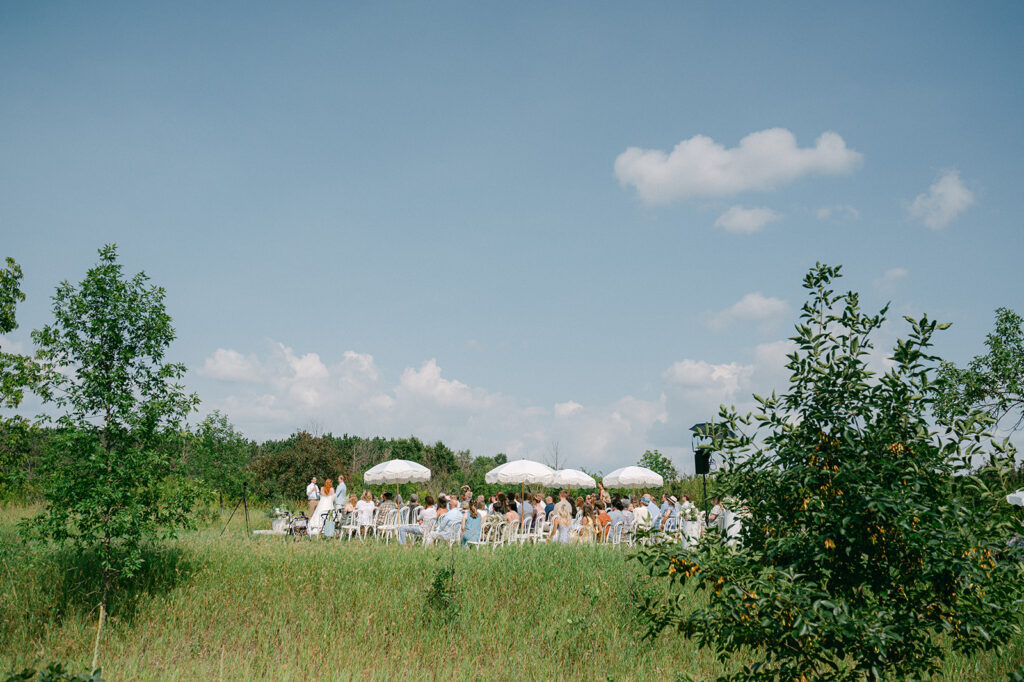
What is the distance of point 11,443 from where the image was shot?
13859 mm

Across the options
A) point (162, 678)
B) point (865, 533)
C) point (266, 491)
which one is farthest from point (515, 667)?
point (266, 491)

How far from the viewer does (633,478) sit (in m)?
20.9

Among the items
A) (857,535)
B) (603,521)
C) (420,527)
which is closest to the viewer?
(857,535)

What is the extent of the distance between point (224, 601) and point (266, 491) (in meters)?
24.0

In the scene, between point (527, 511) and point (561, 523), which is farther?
point (527, 511)

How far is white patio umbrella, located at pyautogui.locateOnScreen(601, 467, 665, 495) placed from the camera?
819 inches

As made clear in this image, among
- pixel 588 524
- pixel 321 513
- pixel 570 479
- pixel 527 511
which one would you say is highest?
pixel 570 479

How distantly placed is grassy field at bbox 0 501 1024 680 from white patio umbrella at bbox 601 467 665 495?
30.9 ft

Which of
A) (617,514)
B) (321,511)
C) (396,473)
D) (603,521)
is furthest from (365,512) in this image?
(617,514)

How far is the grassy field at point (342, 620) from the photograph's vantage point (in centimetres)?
810

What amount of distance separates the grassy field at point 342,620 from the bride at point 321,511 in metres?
5.78

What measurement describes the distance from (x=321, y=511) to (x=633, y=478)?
9370 mm

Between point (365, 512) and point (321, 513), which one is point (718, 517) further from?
point (321, 513)

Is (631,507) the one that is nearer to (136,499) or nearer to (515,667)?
(515,667)
